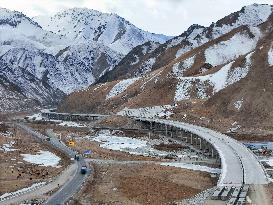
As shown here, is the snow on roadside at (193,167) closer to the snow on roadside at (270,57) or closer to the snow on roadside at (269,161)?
the snow on roadside at (269,161)

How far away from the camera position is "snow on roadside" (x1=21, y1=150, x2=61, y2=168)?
95.8m

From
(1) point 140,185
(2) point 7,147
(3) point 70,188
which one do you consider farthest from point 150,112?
(3) point 70,188

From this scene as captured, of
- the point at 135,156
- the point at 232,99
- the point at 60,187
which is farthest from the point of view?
the point at 232,99

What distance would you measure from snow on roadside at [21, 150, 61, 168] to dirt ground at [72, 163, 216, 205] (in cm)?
1011

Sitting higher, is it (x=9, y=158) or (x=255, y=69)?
(x=255, y=69)

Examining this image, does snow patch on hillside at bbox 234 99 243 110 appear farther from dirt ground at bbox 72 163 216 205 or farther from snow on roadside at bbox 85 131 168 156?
dirt ground at bbox 72 163 216 205

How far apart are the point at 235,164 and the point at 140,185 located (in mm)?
14777

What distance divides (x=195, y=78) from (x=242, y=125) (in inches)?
1934

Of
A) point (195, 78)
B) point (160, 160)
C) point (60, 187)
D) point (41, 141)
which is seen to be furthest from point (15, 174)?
point (195, 78)

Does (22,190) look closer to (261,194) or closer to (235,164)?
(261,194)

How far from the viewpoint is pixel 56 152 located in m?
112

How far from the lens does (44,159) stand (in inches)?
3984

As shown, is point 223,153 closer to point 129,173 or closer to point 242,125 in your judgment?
point 129,173

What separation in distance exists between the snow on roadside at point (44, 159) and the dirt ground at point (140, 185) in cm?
1011
